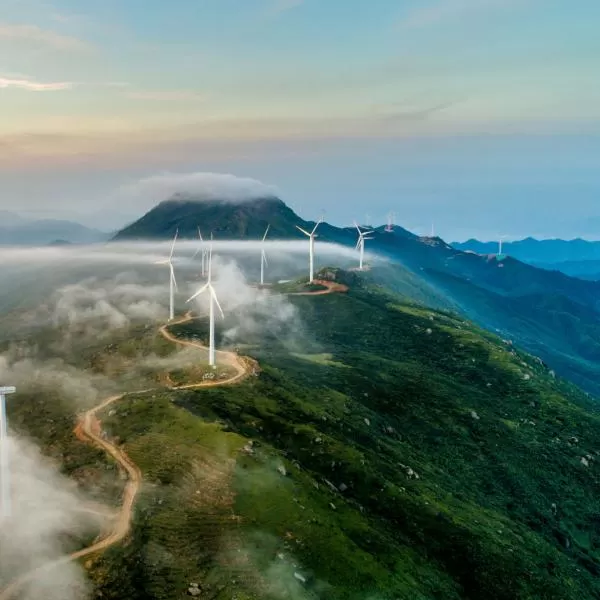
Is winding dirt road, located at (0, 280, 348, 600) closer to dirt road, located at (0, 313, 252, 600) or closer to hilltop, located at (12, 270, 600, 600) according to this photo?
dirt road, located at (0, 313, 252, 600)

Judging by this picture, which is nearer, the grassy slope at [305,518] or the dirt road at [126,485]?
the dirt road at [126,485]

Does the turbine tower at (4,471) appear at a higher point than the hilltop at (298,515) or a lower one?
higher

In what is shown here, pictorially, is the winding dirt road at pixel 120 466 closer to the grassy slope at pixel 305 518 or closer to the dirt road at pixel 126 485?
the dirt road at pixel 126 485

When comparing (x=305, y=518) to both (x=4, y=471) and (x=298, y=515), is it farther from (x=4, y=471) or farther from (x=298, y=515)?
(x=4, y=471)

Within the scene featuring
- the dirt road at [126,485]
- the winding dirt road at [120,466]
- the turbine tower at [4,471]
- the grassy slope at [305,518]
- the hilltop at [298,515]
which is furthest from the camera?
the turbine tower at [4,471]

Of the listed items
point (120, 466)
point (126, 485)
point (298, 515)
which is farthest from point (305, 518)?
point (120, 466)

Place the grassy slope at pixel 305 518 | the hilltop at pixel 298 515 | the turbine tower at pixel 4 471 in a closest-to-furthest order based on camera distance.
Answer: the hilltop at pixel 298 515 < the grassy slope at pixel 305 518 < the turbine tower at pixel 4 471

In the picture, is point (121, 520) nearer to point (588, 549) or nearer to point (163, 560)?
point (163, 560)


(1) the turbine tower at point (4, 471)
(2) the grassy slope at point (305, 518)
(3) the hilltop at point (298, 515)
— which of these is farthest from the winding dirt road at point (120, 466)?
(1) the turbine tower at point (4, 471)

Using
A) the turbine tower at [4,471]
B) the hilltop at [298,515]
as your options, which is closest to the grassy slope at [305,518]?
the hilltop at [298,515]

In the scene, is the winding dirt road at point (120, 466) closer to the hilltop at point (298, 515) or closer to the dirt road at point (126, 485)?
the dirt road at point (126, 485)

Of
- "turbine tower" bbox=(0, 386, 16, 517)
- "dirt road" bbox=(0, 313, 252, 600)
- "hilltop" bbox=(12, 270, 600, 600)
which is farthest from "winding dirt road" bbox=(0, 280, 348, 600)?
"turbine tower" bbox=(0, 386, 16, 517)

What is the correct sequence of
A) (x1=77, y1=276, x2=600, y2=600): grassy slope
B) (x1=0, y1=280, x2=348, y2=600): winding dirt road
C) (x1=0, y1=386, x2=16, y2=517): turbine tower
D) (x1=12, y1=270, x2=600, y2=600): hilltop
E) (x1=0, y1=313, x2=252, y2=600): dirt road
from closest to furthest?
(x1=0, y1=313, x2=252, y2=600): dirt road, (x1=0, y1=280, x2=348, y2=600): winding dirt road, (x1=12, y1=270, x2=600, y2=600): hilltop, (x1=77, y1=276, x2=600, y2=600): grassy slope, (x1=0, y1=386, x2=16, y2=517): turbine tower
